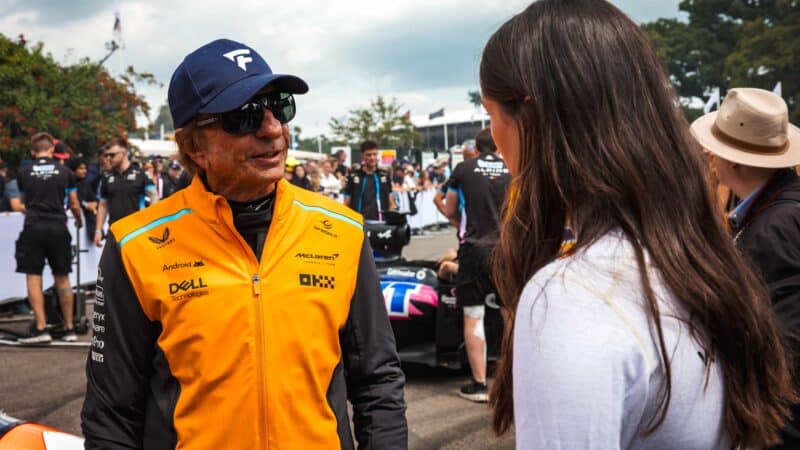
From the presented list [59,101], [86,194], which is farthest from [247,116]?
[59,101]

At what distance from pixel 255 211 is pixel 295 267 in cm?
20

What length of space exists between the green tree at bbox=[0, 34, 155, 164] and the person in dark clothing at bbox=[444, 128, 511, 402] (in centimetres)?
1848

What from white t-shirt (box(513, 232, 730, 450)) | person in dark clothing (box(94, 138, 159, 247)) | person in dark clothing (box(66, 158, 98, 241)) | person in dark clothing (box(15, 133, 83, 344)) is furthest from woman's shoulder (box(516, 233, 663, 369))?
person in dark clothing (box(66, 158, 98, 241))

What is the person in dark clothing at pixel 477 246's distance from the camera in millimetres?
6012

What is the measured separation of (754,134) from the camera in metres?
3.04

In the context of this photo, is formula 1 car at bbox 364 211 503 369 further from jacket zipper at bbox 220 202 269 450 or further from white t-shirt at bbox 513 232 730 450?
white t-shirt at bbox 513 232 730 450

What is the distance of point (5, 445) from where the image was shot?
2.60 meters

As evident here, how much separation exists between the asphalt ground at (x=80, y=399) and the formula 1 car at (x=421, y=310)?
1.01ft

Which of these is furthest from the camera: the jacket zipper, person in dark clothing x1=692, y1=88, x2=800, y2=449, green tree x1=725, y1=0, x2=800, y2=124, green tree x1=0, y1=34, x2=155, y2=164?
green tree x1=725, y1=0, x2=800, y2=124

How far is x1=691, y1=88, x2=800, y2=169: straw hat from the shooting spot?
2975 mm

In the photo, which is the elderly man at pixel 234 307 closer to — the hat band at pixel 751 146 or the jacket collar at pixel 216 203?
the jacket collar at pixel 216 203

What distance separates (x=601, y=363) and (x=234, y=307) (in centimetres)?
118

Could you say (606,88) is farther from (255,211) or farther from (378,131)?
(378,131)

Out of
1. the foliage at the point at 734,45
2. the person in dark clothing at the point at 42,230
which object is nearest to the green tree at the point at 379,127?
the foliage at the point at 734,45
